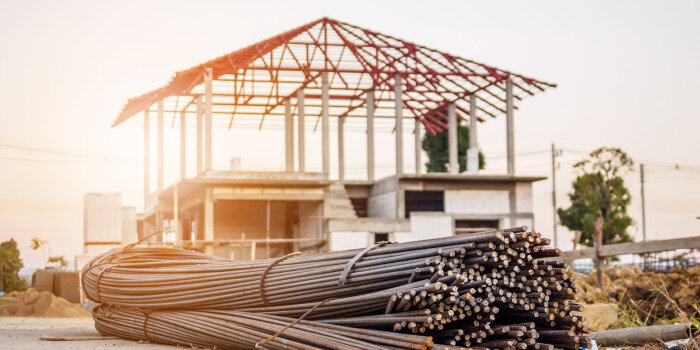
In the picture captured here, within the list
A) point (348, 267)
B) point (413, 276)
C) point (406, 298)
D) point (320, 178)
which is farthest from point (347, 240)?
point (406, 298)

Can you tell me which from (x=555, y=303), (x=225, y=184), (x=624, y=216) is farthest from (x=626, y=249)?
(x=624, y=216)

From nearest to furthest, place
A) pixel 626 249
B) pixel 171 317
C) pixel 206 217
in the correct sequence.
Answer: pixel 171 317 < pixel 626 249 < pixel 206 217

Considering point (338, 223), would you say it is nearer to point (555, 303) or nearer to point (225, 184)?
point (225, 184)

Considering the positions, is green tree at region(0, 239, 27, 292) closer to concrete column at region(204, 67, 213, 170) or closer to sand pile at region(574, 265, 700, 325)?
concrete column at region(204, 67, 213, 170)

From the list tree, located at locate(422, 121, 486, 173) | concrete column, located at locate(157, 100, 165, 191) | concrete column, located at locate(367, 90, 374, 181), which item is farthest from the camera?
tree, located at locate(422, 121, 486, 173)

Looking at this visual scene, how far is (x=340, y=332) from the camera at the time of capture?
21.0 feet

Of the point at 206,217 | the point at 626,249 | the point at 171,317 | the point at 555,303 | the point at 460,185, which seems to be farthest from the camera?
the point at 460,185

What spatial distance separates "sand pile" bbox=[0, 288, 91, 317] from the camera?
21.4 metres

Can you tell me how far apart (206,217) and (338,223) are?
15.5ft

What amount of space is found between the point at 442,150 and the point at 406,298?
41194mm

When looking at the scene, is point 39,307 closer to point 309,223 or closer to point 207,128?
point 207,128

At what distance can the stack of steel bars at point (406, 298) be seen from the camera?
5938 mm

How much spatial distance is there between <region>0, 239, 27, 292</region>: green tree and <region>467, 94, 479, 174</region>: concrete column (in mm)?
19389

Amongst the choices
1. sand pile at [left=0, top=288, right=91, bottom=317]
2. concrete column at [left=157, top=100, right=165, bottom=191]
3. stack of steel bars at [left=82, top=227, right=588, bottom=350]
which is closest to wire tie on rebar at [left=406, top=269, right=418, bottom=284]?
stack of steel bars at [left=82, top=227, right=588, bottom=350]
